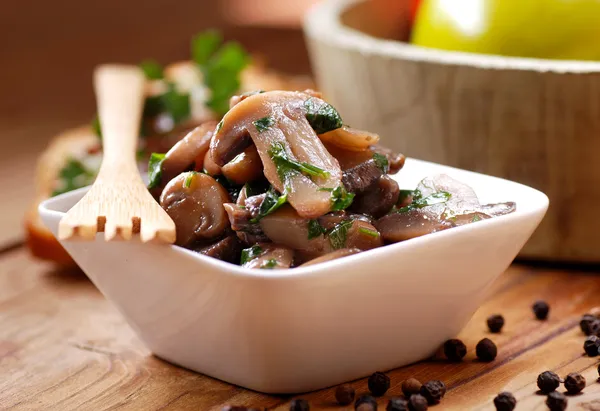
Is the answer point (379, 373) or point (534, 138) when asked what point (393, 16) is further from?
point (379, 373)

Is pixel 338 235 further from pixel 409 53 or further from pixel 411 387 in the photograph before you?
pixel 409 53

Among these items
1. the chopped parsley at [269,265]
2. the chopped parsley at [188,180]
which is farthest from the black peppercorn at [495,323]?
the chopped parsley at [188,180]

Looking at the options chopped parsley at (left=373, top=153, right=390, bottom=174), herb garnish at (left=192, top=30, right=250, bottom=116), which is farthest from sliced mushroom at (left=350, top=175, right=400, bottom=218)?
herb garnish at (left=192, top=30, right=250, bottom=116)

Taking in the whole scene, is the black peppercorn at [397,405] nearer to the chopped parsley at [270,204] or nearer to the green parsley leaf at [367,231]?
the green parsley leaf at [367,231]

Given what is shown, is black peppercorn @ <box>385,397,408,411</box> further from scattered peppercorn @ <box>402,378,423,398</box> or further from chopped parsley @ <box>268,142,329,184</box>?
chopped parsley @ <box>268,142,329,184</box>

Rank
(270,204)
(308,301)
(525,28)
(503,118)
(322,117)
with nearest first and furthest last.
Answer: (308,301) → (270,204) → (322,117) → (503,118) → (525,28)

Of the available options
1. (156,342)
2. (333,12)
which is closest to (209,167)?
(156,342)

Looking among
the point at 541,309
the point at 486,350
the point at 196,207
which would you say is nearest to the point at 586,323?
the point at 541,309
